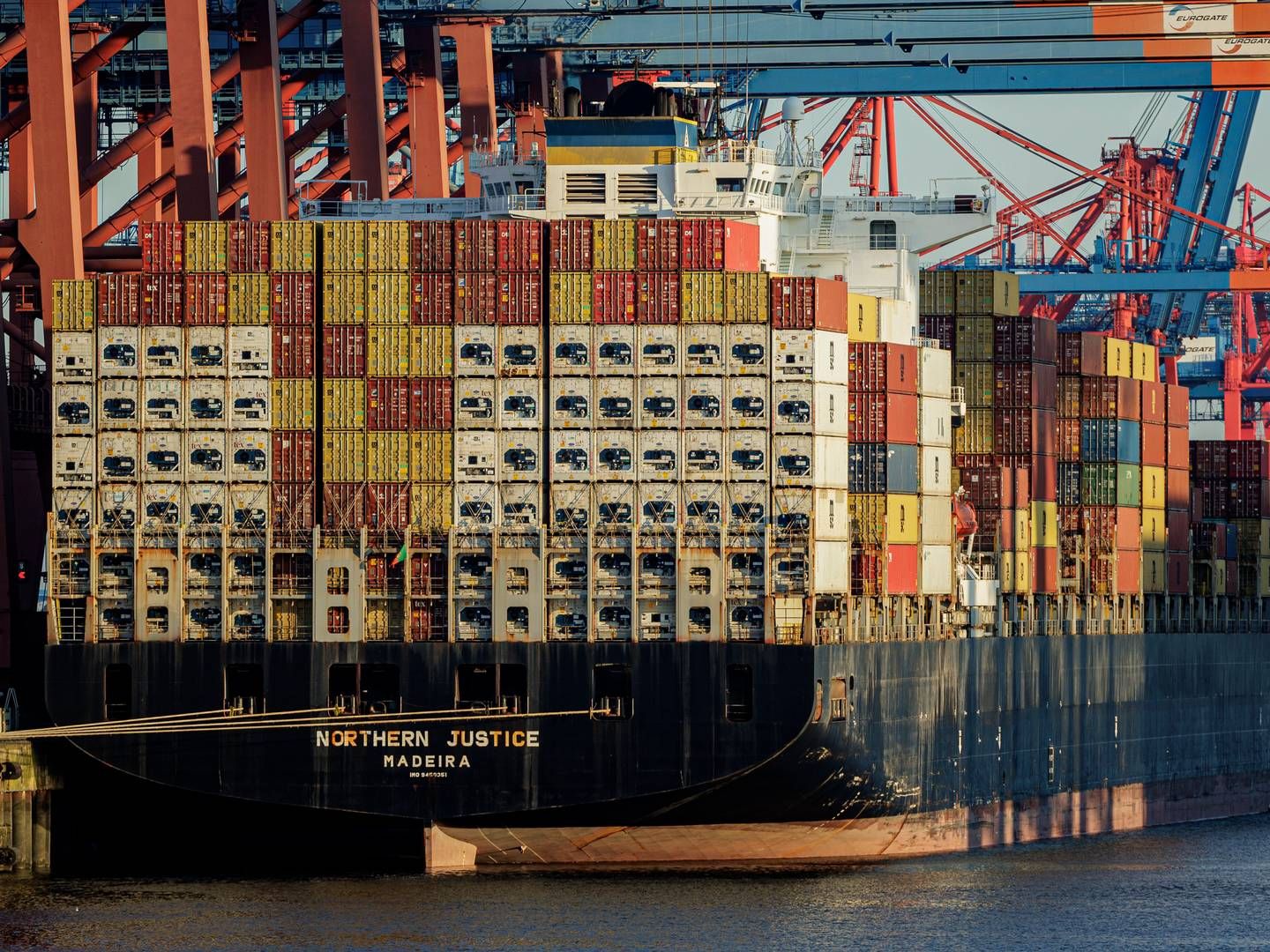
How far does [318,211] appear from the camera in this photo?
58.0 metres

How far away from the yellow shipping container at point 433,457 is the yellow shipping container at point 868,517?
8479 millimetres

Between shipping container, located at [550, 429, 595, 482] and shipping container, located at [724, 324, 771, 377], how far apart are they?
9.84 feet

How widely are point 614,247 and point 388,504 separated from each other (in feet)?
21.1

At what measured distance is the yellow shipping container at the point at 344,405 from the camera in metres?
50.3

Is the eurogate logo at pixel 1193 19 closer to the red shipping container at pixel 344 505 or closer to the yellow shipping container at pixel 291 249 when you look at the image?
the yellow shipping container at pixel 291 249

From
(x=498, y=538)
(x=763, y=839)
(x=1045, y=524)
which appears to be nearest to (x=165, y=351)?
(x=498, y=538)

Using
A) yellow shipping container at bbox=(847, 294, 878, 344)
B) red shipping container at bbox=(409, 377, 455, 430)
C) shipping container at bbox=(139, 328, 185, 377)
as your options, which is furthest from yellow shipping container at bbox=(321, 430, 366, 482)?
yellow shipping container at bbox=(847, 294, 878, 344)

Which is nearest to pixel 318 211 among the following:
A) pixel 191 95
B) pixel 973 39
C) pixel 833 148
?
pixel 191 95

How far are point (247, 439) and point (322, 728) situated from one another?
5.76 meters

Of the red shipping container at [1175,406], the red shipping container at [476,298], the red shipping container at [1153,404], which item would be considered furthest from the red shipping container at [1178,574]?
the red shipping container at [476,298]

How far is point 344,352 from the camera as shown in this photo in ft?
166

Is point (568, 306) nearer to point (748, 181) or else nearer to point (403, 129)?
point (748, 181)

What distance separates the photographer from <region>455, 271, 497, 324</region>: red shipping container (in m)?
50.4

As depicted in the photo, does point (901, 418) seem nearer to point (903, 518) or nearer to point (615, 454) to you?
point (903, 518)
